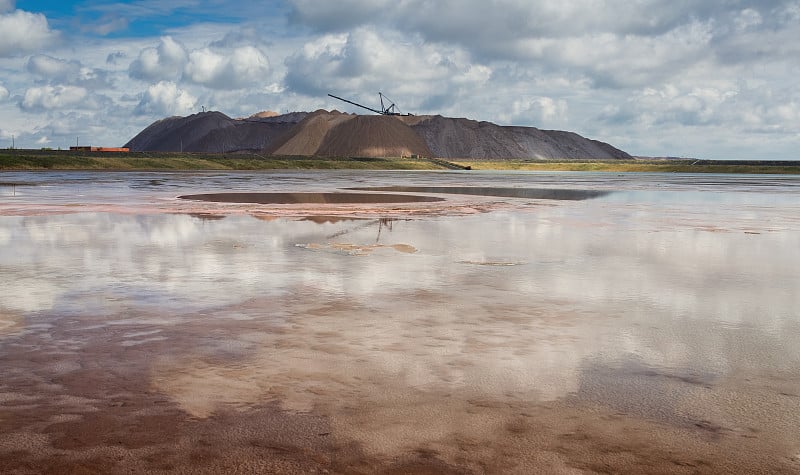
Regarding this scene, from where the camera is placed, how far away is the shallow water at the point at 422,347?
201 inches

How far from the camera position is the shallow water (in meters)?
5.12

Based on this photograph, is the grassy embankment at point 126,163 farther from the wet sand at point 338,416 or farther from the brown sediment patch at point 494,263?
the wet sand at point 338,416

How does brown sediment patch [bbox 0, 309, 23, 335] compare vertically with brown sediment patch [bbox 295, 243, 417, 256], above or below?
above

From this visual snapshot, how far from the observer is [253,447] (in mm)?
4898

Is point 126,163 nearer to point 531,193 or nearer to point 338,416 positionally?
point 531,193

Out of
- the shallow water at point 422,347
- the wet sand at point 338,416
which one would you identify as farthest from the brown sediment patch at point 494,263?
the wet sand at point 338,416

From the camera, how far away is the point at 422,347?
7.55 metres

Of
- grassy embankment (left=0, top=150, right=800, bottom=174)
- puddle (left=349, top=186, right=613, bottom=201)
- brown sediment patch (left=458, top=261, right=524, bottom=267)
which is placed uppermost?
grassy embankment (left=0, top=150, right=800, bottom=174)

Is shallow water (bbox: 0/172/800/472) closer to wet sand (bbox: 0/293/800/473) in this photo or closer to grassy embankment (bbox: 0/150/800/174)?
wet sand (bbox: 0/293/800/473)

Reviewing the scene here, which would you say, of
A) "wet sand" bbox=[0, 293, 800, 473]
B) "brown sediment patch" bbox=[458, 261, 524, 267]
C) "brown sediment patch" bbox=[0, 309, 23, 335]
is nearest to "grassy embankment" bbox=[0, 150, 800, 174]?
"brown sediment patch" bbox=[458, 261, 524, 267]

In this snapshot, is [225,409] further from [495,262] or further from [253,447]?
[495,262]

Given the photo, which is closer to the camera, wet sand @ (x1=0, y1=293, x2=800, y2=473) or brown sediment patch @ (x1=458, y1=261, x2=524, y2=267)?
wet sand @ (x1=0, y1=293, x2=800, y2=473)

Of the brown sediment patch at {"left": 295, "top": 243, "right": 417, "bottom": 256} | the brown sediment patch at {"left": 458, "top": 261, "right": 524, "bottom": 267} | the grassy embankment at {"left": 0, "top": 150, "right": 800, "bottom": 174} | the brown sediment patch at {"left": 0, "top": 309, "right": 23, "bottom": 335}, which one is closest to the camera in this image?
the brown sediment patch at {"left": 0, "top": 309, "right": 23, "bottom": 335}

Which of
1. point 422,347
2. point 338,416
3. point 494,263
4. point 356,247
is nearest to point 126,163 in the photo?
point 356,247
